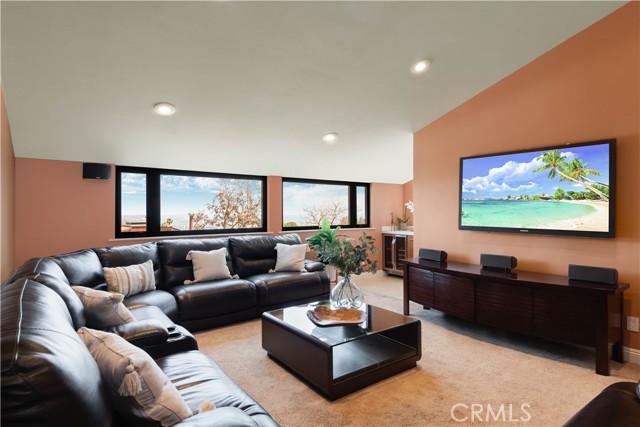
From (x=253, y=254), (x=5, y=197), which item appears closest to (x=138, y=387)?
(x=5, y=197)

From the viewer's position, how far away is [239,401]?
4.81 ft

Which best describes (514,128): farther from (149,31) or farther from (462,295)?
(149,31)

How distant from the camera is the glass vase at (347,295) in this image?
9.20 feet

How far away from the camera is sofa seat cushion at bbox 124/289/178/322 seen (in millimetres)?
2966

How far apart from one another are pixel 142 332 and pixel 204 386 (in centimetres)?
60

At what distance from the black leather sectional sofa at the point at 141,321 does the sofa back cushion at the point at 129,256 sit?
11 millimetres

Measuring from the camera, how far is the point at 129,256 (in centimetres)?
341

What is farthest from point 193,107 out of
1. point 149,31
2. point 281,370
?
point 281,370

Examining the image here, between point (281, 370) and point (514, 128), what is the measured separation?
3.25 metres

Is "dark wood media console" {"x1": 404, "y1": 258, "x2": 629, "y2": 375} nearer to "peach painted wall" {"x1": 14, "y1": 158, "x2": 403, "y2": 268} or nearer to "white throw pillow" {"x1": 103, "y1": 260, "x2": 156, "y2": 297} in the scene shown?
"white throw pillow" {"x1": 103, "y1": 260, "x2": 156, "y2": 297}

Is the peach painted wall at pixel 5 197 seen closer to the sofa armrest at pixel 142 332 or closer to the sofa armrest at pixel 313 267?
Result: the sofa armrest at pixel 142 332

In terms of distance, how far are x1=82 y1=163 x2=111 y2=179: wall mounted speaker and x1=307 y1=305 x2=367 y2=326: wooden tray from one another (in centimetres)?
296

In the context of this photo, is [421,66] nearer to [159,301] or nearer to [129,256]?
[159,301]

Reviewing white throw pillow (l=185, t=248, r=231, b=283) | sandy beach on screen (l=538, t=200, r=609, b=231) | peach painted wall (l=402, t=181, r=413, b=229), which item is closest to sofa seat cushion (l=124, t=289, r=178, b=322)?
white throw pillow (l=185, t=248, r=231, b=283)
